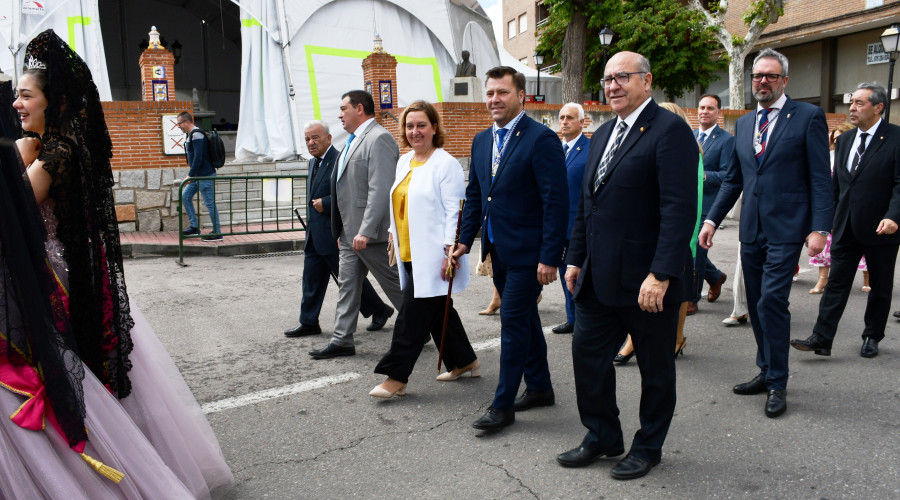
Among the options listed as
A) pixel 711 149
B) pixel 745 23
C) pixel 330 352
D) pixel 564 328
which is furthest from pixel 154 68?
pixel 745 23

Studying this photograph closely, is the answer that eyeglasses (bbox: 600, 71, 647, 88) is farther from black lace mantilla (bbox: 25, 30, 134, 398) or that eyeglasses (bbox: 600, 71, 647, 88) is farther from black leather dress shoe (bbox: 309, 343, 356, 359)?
black leather dress shoe (bbox: 309, 343, 356, 359)

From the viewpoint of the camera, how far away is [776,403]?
4.07 meters

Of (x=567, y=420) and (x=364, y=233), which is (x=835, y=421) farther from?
(x=364, y=233)

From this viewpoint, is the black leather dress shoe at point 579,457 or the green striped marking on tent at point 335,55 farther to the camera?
the green striped marking on tent at point 335,55

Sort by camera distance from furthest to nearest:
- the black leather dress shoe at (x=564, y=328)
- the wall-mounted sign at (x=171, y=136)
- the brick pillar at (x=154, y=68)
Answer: the brick pillar at (x=154, y=68) < the wall-mounted sign at (x=171, y=136) < the black leather dress shoe at (x=564, y=328)

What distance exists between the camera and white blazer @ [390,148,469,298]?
430 cm

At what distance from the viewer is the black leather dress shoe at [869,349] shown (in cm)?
516

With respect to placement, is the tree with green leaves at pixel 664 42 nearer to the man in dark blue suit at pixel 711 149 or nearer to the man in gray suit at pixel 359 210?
the man in dark blue suit at pixel 711 149

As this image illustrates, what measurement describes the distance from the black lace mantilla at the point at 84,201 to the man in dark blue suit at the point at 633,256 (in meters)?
2.04

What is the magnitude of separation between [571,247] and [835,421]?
6.06ft

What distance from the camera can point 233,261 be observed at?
9828mm

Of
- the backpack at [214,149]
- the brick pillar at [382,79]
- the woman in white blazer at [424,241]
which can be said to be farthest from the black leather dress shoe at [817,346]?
the brick pillar at [382,79]

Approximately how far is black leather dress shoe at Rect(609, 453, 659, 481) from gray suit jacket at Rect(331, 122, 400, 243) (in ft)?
8.25

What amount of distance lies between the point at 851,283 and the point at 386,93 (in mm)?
12954
